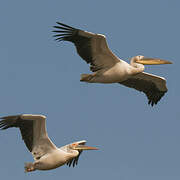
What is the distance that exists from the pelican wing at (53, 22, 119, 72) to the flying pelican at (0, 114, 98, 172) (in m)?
2.16

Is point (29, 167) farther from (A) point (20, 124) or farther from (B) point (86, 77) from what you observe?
(B) point (86, 77)

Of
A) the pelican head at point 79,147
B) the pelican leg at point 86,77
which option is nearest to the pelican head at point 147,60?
the pelican leg at point 86,77

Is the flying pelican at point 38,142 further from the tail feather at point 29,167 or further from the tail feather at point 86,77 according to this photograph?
the tail feather at point 86,77

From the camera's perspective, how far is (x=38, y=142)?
752 inches

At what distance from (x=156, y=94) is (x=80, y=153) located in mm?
3114

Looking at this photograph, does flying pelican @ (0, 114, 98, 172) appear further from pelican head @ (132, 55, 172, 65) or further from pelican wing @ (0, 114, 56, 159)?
pelican head @ (132, 55, 172, 65)

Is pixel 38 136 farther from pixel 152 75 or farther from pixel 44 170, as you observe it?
pixel 152 75

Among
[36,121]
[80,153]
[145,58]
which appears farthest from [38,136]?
[145,58]

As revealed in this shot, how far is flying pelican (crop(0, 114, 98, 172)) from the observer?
18828 millimetres

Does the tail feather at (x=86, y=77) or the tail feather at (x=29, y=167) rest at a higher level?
the tail feather at (x=86, y=77)

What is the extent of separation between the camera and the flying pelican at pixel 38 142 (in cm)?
1883

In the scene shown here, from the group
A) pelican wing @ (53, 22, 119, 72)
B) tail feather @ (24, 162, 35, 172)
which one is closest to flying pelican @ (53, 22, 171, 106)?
pelican wing @ (53, 22, 119, 72)

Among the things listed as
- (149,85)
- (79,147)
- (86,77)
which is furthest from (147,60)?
(79,147)

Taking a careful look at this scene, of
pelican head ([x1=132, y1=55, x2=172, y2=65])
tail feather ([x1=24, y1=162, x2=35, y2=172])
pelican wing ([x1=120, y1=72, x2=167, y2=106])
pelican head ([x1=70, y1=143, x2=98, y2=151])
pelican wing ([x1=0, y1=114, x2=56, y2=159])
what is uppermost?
pelican head ([x1=132, y1=55, x2=172, y2=65])
